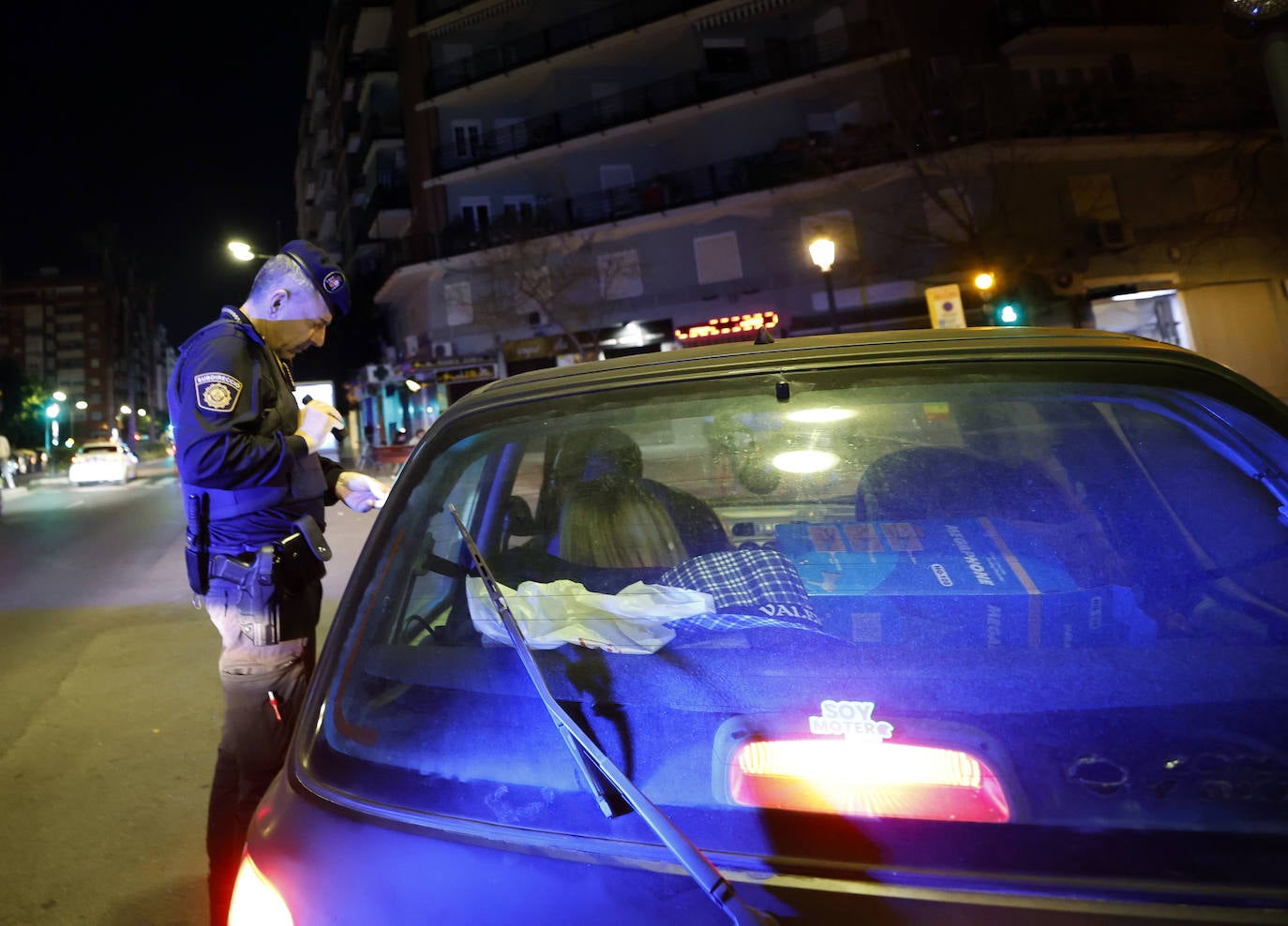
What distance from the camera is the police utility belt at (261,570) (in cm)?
221

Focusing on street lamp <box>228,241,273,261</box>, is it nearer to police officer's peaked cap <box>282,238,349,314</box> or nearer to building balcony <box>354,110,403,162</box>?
police officer's peaked cap <box>282,238,349,314</box>

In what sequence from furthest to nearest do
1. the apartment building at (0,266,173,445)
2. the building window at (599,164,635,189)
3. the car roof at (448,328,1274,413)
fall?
the apartment building at (0,266,173,445) → the building window at (599,164,635,189) → the car roof at (448,328,1274,413)

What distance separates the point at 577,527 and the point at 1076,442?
3.61 ft

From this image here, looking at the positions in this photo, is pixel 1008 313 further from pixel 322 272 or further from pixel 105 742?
pixel 105 742

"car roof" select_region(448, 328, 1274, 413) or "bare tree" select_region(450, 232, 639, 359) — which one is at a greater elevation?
"bare tree" select_region(450, 232, 639, 359)

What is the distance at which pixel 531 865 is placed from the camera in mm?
1005

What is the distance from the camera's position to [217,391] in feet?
7.21

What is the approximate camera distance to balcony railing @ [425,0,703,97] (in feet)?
92.2

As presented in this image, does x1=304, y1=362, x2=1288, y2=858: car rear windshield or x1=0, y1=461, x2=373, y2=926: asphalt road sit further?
x1=0, y1=461, x2=373, y2=926: asphalt road

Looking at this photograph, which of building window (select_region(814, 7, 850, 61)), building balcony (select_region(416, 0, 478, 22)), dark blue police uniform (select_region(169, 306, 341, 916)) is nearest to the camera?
dark blue police uniform (select_region(169, 306, 341, 916))

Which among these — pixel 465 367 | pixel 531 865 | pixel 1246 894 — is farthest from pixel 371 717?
pixel 465 367

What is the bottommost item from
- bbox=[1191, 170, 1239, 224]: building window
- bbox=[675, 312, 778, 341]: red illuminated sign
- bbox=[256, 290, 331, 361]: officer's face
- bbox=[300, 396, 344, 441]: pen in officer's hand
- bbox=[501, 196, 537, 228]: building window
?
bbox=[300, 396, 344, 441]: pen in officer's hand

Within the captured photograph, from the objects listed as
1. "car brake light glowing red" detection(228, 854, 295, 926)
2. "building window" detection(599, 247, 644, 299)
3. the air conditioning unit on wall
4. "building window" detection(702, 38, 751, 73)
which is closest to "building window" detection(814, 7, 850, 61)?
"building window" detection(702, 38, 751, 73)

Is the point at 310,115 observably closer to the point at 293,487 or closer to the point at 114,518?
the point at 114,518
